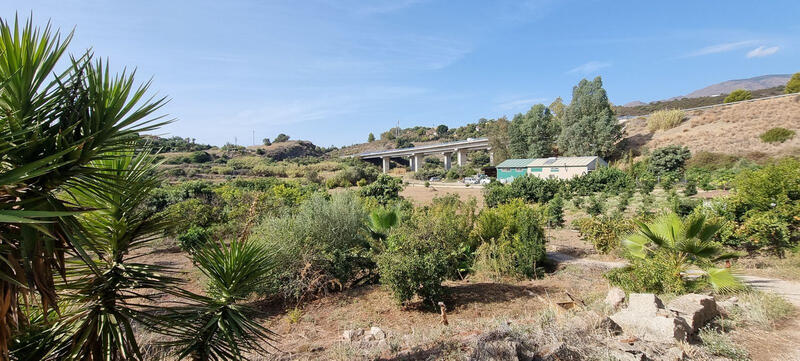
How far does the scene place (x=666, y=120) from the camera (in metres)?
42.0

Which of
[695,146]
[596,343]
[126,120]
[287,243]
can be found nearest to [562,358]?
[596,343]

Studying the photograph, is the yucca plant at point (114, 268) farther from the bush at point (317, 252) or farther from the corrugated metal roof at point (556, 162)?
the corrugated metal roof at point (556, 162)

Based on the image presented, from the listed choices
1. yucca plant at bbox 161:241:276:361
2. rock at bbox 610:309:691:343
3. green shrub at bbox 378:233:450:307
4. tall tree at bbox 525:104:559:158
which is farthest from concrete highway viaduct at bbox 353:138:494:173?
yucca plant at bbox 161:241:276:361

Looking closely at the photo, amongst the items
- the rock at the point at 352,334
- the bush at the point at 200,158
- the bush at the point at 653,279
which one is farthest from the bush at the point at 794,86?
the bush at the point at 200,158

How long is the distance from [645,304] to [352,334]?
3.89 metres

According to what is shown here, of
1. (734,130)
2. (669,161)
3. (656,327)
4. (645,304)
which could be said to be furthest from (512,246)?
(734,130)

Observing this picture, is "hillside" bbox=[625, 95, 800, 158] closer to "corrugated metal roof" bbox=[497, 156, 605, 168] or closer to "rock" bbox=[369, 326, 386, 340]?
"corrugated metal roof" bbox=[497, 156, 605, 168]

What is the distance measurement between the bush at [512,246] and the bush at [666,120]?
4516 centimetres

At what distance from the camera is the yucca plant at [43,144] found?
1497 millimetres

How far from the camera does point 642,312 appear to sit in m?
4.11

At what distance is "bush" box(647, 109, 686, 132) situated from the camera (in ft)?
137

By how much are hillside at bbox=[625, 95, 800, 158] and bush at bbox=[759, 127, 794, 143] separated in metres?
0.40

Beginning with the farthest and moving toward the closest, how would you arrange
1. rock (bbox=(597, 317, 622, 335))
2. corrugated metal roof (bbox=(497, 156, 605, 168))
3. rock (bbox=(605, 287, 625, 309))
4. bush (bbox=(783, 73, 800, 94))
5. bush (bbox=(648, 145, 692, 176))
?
bush (bbox=(783, 73, 800, 94)) < corrugated metal roof (bbox=(497, 156, 605, 168)) < bush (bbox=(648, 145, 692, 176)) < rock (bbox=(605, 287, 625, 309)) < rock (bbox=(597, 317, 622, 335))

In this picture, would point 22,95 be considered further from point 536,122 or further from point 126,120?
point 536,122
